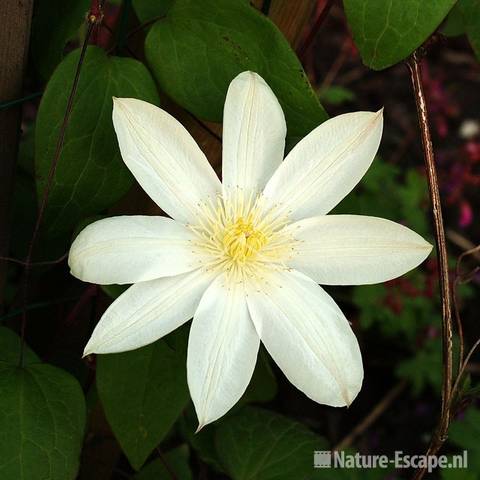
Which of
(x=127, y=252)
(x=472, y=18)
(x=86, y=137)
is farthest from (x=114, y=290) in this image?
(x=472, y=18)

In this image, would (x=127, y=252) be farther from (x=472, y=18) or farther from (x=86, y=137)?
(x=472, y=18)

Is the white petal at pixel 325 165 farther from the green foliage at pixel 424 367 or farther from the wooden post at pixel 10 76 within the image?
the green foliage at pixel 424 367

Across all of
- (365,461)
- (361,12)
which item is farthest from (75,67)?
(365,461)

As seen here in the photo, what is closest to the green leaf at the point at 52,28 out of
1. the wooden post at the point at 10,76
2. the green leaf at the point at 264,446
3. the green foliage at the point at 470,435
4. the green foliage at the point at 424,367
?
the wooden post at the point at 10,76

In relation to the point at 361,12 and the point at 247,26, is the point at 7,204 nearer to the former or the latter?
the point at 247,26

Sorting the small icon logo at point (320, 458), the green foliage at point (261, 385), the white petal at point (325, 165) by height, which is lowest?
the small icon logo at point (320, 458)

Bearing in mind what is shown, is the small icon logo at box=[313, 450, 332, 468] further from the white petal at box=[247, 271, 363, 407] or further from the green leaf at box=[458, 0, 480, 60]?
the green leaf at box=[458, 0, 480, 60]
